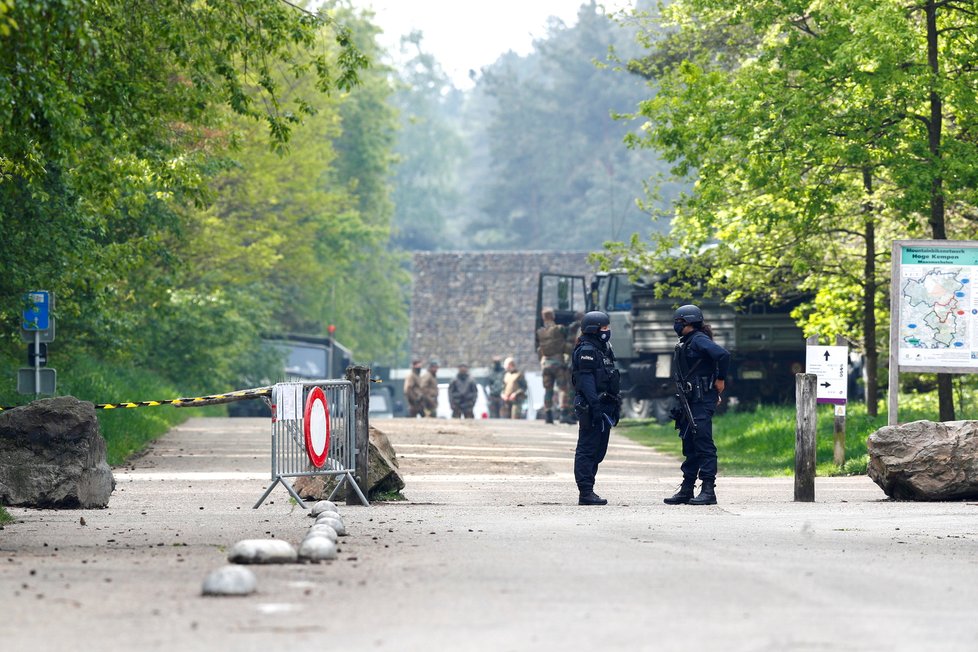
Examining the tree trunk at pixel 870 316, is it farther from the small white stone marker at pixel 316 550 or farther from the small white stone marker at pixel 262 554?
the small white stone marker at pixel 262 554

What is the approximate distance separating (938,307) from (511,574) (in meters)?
10.1

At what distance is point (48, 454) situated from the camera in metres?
15.4

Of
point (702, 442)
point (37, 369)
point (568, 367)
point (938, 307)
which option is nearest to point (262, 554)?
point (702, 442)

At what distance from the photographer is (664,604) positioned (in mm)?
8539

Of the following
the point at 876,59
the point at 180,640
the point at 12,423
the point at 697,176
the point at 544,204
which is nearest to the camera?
the point at 180,640

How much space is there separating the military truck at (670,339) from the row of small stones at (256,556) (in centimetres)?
2185

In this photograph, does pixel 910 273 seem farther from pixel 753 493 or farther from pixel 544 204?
pixel 544 204

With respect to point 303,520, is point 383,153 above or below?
above

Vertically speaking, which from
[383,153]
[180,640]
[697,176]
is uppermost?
[383,153]

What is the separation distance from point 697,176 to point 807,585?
1589 centimetres

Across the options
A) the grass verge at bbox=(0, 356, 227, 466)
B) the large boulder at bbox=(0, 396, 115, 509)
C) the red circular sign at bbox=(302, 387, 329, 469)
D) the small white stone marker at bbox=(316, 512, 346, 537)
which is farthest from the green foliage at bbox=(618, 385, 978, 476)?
the small white stone marker at bbox=(316, 512, 346, 537)

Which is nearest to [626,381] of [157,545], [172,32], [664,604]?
[172,32]

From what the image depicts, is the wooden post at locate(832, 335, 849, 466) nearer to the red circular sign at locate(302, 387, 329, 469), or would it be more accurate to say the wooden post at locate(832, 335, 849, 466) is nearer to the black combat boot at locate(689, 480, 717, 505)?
the black combat boot at locate(689, 480, 717, 505)

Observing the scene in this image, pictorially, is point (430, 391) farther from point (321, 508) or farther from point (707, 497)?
point (321, 508)
